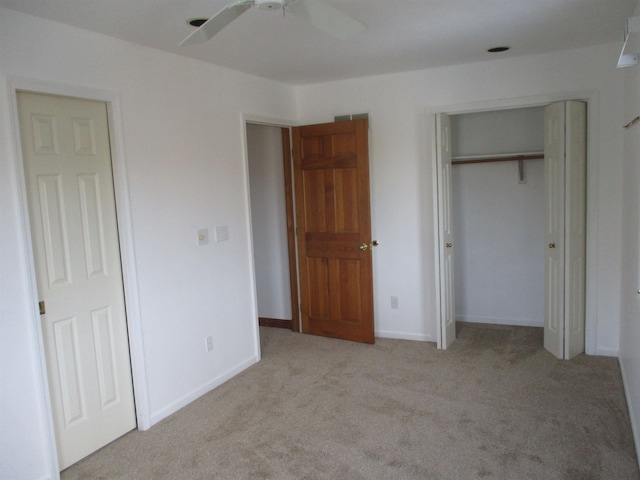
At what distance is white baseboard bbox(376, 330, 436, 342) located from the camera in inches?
179

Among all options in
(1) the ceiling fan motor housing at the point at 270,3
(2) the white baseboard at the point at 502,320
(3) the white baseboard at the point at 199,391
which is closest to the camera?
(1) the ceiling fan motor housing at the point at 270,3

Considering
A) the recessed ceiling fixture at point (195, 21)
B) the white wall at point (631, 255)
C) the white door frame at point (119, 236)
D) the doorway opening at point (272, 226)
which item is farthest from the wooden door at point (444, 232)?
the white door frame at point (119, 236)

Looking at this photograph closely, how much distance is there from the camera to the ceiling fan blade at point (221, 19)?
1.91 metres

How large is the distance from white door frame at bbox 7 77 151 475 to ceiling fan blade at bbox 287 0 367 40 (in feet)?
4.65

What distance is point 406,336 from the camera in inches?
182

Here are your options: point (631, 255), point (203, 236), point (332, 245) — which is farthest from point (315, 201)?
point (631, 255)

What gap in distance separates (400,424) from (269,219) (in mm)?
2676

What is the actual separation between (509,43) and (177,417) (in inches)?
135

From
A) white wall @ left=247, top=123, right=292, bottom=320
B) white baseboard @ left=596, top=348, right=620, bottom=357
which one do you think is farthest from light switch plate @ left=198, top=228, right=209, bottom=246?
white baseboard @ left=596, top=348, right=620, bottom=357

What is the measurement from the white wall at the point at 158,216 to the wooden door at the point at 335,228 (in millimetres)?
553

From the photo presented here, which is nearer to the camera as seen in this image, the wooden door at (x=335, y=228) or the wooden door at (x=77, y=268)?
the wooden door at (x=77, y=268)

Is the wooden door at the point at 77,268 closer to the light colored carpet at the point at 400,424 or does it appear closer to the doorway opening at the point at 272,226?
the light colored carpet at the point at 400,424

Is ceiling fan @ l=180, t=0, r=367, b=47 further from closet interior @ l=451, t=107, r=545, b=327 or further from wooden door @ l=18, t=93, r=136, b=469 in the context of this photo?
closet interior @ l=451, t=107, r=545, b=327

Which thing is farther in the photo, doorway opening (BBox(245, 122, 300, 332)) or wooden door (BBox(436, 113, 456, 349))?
doorway opening (BBox(245, 122, 300, 332))
